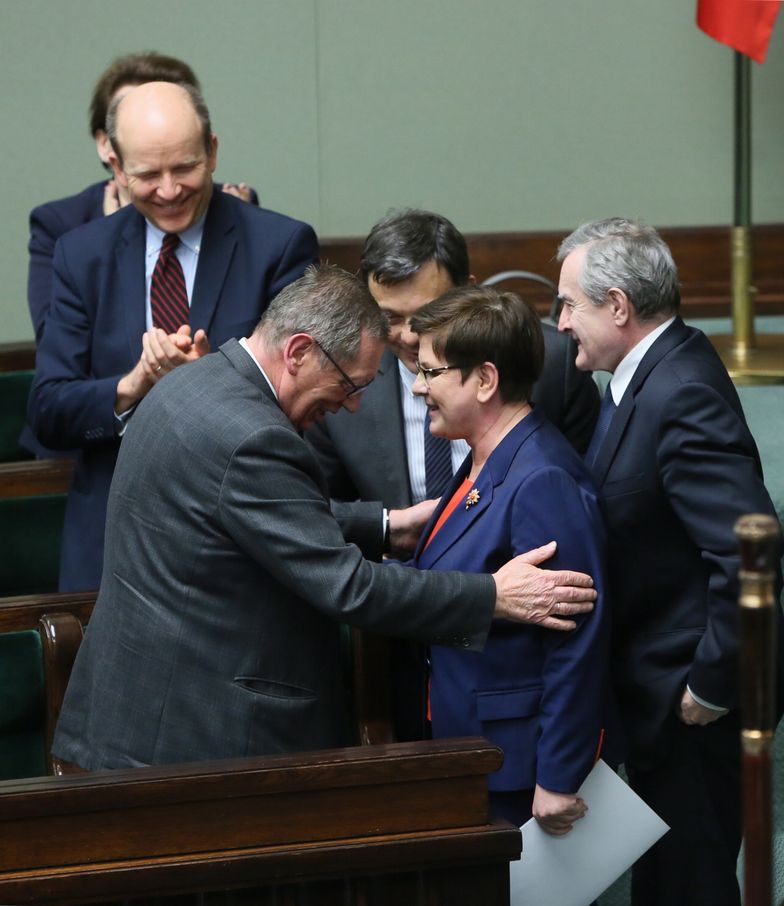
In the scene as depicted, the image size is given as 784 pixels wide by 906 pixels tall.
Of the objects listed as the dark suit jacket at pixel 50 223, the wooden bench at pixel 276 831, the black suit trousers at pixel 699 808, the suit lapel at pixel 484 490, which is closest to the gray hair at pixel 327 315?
the suit lapel at pixel 484 490

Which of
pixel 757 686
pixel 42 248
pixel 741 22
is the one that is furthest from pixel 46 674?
pixel 741 22

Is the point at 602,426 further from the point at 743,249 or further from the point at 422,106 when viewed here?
the point at 422,106

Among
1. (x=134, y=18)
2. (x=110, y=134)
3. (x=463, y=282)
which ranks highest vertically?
(x=134, y=18)

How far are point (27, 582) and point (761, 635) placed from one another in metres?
3.08

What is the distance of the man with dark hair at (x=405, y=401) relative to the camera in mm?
2928

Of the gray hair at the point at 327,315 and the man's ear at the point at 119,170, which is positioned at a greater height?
the man's ear at the point at 119,170

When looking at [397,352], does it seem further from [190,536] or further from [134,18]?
[134,18]

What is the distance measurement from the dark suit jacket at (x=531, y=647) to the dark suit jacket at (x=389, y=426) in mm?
470

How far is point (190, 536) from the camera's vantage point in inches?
90.7

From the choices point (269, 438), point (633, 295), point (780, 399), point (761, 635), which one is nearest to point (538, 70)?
point (780, 399)

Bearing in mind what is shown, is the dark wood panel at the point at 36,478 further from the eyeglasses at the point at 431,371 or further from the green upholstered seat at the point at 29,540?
the eyeglasses at the point at 431,371

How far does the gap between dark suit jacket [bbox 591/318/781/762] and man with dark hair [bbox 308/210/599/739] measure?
1.51ft

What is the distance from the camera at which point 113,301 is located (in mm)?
3137

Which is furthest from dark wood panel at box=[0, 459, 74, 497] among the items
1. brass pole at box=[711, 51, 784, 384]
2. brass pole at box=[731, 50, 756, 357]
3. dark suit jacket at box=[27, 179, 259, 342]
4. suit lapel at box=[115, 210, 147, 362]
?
brass pole at box=[731, 50, 756, 357]
